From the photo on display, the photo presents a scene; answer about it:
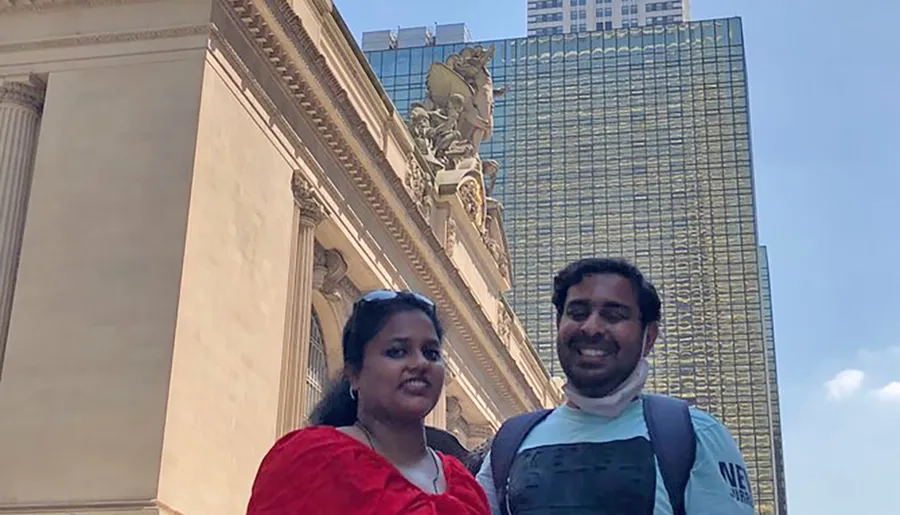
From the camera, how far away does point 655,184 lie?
78812mm

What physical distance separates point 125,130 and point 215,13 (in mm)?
2219

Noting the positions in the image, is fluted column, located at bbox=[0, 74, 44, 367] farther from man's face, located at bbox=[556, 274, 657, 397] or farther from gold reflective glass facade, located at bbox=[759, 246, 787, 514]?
gold reflective glass facade, located at bbox=[759, 246, 787, 514]

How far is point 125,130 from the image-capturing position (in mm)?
17062

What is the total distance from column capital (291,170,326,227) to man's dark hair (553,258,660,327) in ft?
53.0

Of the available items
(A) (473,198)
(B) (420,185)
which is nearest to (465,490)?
(B) (420,185)

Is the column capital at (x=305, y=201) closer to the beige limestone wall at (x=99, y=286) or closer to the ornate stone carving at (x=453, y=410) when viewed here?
the beige limestone wall at (x=99, y=286)

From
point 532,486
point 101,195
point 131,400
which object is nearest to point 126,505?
point 131,400

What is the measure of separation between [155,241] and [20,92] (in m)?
→ 3.56

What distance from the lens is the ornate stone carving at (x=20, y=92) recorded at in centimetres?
1772

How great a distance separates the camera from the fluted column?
1681cm

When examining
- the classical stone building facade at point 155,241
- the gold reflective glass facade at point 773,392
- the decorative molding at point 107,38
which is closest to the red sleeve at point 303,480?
the classical stone building facade at point 155,241

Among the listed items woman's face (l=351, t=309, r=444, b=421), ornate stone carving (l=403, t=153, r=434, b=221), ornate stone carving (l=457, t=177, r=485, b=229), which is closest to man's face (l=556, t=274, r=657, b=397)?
woman's face (l=351, t=309, r=444, b=421)

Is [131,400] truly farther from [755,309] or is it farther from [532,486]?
[755,309]

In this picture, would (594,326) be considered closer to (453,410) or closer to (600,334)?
(600,334)
